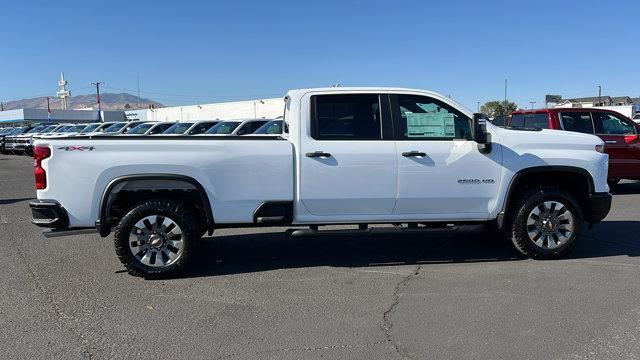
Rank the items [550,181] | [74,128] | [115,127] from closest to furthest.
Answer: [550,181] < [115,127] < [74,128]

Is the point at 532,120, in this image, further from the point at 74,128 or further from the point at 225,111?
the point at 225,111

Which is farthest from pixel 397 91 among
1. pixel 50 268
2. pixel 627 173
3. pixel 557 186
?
pixel 627 173

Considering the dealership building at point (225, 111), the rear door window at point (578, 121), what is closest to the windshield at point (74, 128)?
the dealership building at point (225, 111)

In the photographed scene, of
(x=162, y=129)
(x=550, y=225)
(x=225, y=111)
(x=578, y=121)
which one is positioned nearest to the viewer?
(x=550, y=225)

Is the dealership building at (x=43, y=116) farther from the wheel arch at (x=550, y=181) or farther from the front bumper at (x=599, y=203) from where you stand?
the front bumper at (x=599, y=203)

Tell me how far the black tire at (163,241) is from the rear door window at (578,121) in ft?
28.1

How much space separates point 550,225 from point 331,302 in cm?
290

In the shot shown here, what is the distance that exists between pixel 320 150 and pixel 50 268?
3368mm

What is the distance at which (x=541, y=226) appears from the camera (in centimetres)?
621

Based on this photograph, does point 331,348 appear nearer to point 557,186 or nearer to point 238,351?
point 238,351

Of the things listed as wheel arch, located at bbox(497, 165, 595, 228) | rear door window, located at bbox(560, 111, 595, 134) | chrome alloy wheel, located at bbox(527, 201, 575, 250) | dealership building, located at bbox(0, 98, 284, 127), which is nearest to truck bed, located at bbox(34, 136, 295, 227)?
wheel arch, located at bbox(497, 165, 595, 228)

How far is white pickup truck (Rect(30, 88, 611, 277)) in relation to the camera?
18.2ft

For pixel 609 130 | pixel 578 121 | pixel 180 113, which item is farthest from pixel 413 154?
pixel 180 113

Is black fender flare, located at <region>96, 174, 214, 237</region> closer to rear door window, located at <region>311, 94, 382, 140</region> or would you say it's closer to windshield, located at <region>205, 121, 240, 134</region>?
rear door window, located at <region>311, 94, 382, 140</region>
